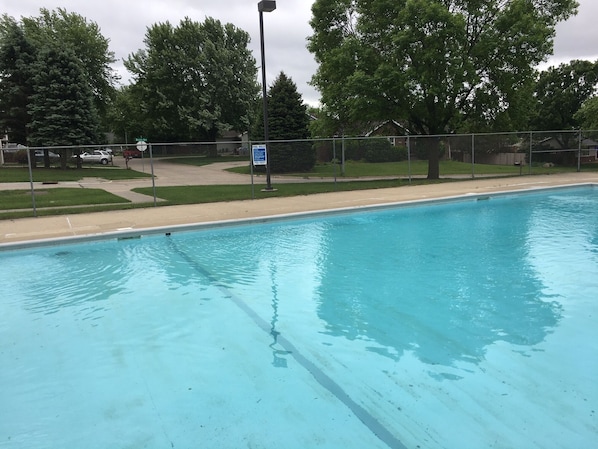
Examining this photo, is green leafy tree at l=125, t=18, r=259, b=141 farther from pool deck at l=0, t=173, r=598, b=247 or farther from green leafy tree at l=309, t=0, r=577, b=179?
pool deck at l=0, t=173, r=598, b=247

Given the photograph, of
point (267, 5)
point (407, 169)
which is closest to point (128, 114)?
point (407, 169)

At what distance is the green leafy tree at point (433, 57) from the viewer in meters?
19.0

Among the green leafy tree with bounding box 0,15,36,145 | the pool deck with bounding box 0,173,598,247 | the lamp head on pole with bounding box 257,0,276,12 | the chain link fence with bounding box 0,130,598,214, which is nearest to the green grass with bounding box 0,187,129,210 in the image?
the chain link fence with bounding box 0,130,598,214

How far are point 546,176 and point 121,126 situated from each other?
5991cm

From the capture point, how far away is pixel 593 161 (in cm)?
2672

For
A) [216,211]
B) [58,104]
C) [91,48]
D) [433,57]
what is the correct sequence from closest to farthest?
[216,211] < [433,57] < [58,104] < [91,48]

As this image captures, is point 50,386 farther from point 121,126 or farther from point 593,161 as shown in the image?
point 121,126

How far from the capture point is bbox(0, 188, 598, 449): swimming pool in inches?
131

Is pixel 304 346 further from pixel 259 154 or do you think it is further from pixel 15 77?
pixel 15 77

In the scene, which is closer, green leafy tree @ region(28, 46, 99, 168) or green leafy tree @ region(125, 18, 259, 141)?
green leafy tree @ region(28, 46, 99, 168)

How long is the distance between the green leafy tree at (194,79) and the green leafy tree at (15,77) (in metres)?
14.0

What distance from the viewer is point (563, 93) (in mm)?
31516

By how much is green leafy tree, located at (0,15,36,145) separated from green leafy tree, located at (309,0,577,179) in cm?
2248

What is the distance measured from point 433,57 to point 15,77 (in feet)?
98.6
